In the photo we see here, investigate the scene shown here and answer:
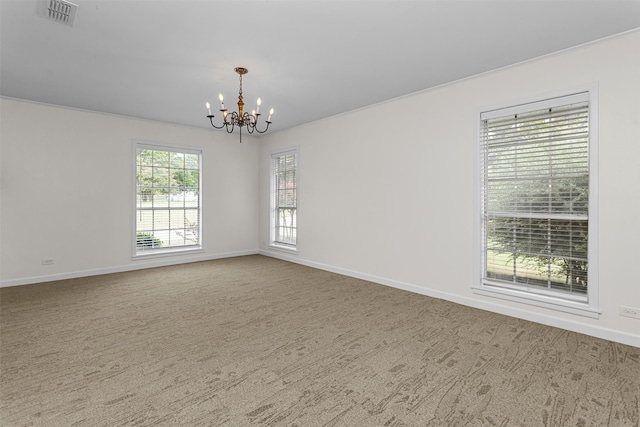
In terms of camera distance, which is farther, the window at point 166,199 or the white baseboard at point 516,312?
the window at point 166,199

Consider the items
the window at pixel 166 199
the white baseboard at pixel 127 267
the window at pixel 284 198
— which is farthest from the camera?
the window at pixel 284 198

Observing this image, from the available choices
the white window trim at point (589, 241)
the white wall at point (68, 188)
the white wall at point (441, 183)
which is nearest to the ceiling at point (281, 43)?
the white wall at point (441, 183)

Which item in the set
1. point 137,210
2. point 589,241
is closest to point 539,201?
point 589,241

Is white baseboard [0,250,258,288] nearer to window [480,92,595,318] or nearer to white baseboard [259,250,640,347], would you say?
white baseboard [259,250,640,347]

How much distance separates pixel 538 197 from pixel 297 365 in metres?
2.96

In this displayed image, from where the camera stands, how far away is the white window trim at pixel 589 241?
2926 millimetres

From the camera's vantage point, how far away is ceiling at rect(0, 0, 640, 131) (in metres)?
2.45

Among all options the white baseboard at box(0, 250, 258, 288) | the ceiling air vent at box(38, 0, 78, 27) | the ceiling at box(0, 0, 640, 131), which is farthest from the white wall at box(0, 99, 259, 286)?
the ceiling air vent at box(38, 0, 78, 27)

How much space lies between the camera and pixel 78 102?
4.71 meters

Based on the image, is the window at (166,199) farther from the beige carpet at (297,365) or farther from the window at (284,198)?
the beige carpet at (297,365)

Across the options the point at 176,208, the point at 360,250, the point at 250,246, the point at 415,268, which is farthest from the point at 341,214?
the point at 176,208

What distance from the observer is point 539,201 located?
10.9 feet

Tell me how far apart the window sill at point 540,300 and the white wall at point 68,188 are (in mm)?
5292

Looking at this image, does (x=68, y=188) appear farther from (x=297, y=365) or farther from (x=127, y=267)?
(x=297, y=365)
